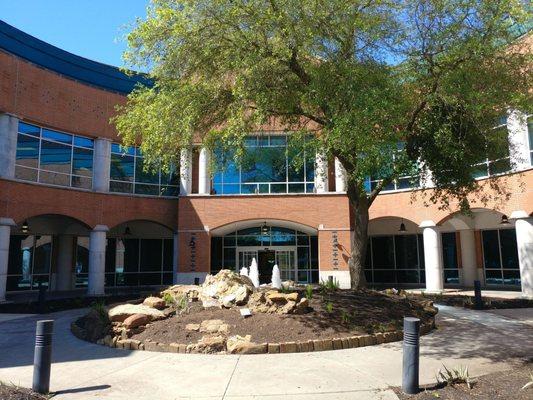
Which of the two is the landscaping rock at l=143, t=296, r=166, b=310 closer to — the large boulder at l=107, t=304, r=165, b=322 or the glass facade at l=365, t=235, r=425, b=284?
the large boulder at l=107, t=304, r=165, b=322

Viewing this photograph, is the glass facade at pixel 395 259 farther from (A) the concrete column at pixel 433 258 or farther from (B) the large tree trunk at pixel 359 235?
(B) the large tree trunk at pixel 359 235

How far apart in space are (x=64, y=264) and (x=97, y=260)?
382cm

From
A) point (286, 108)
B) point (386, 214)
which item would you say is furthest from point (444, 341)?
point (386, 214)

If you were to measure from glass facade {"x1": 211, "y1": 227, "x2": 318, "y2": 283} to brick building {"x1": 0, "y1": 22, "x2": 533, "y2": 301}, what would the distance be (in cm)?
6

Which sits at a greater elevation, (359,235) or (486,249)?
(359,235)

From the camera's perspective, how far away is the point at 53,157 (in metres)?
22.0

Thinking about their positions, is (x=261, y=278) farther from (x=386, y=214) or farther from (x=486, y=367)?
(x=486, y=367)

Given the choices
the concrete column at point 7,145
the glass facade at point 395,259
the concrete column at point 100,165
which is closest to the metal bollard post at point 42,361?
the concrete column at point 7,145

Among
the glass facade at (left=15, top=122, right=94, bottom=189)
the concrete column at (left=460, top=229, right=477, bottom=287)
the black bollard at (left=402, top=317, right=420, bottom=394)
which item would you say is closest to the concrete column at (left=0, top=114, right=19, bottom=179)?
the glass facade at (left=15, top=122, right=94, bottom=189)

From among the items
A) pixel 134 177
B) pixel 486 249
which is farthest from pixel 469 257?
pixel 134 177

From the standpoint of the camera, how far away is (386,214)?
82.4ft

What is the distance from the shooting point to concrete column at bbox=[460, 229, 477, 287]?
25812mm

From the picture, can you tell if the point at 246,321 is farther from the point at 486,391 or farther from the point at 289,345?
the point at 486,391

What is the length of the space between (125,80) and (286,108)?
16.2 m
